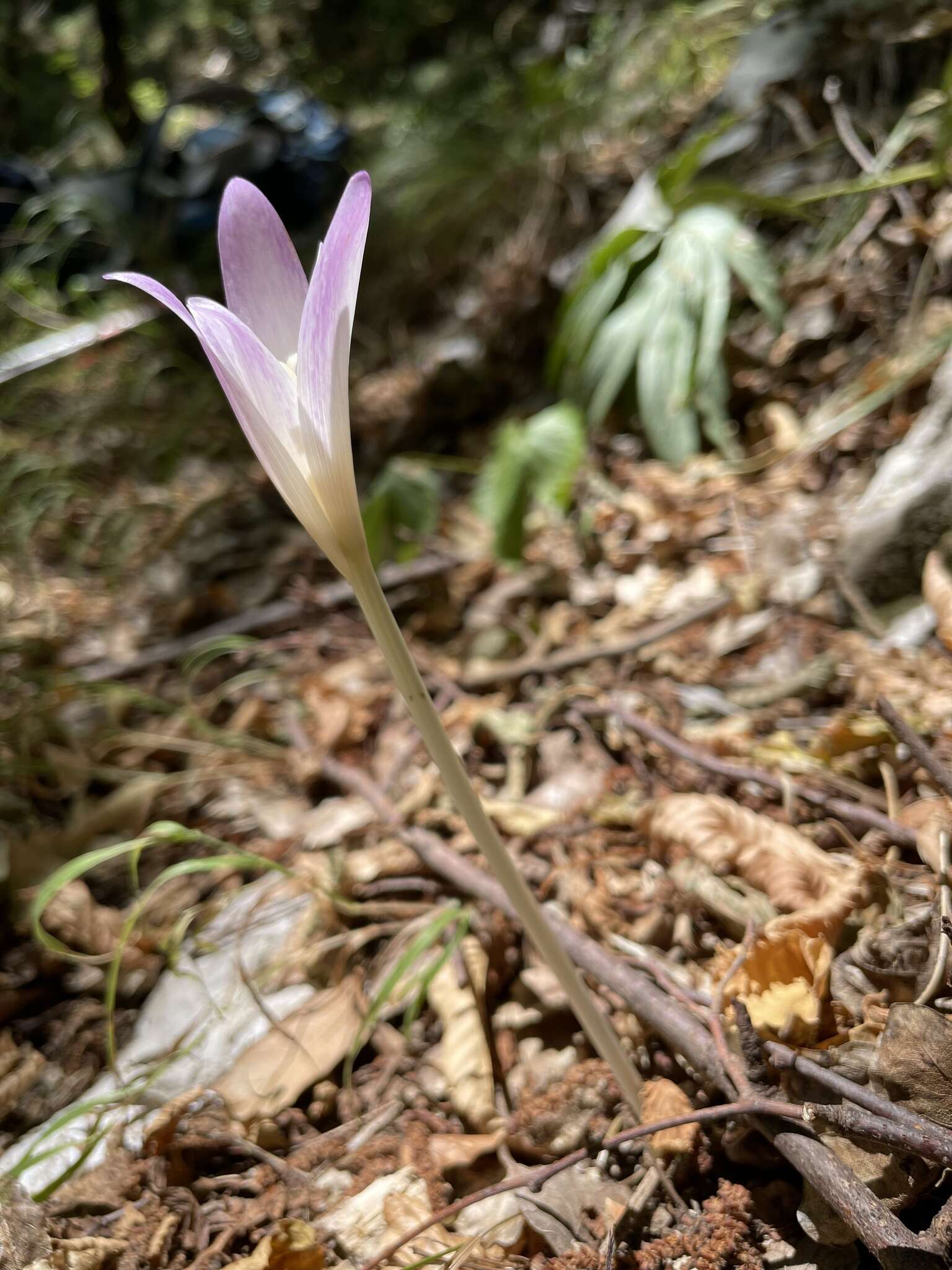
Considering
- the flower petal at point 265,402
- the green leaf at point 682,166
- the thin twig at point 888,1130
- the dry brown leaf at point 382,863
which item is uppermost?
the flower petal at point 265,402

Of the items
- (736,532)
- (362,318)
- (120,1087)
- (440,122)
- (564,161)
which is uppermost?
(440,122)

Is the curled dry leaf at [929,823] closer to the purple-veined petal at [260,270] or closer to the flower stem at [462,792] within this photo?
the flower stem at [462,792]

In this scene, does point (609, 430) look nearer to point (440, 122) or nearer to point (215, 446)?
point (215, 446)

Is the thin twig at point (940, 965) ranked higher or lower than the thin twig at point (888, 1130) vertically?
lower

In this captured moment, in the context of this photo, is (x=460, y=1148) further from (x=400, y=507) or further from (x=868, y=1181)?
(x=400, y=507)

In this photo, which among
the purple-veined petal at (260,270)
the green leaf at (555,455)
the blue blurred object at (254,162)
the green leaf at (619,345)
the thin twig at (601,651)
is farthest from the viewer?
the blue blurred object at (254,162)

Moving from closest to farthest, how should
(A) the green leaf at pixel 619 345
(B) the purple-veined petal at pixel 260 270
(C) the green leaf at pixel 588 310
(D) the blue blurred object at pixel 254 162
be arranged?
(B) the purple-veined petal at pixel 260 270 < (A) the green leaf at pixel 619 345 < (C) the green leaf at pixel 588 310 < (D) the blue blurred object at pixel 254 162

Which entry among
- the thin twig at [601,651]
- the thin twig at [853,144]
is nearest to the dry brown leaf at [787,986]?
the thin twig at [601,651]

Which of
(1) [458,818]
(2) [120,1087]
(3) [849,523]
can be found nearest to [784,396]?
(3) [849,523]

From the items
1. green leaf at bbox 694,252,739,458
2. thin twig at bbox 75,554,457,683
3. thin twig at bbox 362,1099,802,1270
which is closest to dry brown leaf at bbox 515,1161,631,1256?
thin twig at bbox 362,1099,802,1270
